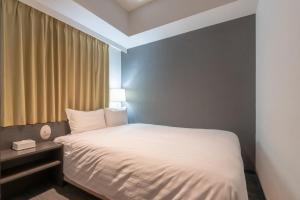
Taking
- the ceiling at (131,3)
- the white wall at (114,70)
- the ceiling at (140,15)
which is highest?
the ceiling at (131,3)

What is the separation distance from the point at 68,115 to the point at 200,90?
2217 millimetres

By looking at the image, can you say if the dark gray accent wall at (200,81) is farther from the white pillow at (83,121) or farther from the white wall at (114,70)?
the white pillow at (83,121)

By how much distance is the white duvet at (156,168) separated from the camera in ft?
3.17

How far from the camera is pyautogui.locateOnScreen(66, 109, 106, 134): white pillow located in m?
2.25

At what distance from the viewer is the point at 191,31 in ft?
9.33

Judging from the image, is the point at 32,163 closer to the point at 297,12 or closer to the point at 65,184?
the point at 65,184

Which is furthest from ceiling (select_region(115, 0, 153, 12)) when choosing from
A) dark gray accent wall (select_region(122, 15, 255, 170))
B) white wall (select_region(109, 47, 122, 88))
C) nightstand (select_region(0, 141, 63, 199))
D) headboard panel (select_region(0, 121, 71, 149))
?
nightstand (select_region(0, 141, 63, 199))

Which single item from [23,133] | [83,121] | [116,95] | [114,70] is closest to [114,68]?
[114,70]

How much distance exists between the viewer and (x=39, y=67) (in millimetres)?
2057

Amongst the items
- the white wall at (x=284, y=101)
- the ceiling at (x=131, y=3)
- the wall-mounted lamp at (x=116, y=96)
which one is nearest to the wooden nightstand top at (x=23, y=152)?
the wall-mounted lamp at (x=116, y=96)

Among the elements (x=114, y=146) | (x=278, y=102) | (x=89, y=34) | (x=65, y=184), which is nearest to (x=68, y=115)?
(x=65, y=184)

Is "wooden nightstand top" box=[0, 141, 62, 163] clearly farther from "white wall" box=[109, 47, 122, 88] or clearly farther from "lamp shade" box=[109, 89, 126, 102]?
"white wall" box=[109, 47, 122, 88]

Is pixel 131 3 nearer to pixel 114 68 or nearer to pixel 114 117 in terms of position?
pixel 114 68

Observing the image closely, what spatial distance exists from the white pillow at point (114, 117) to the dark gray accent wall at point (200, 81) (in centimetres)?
57
